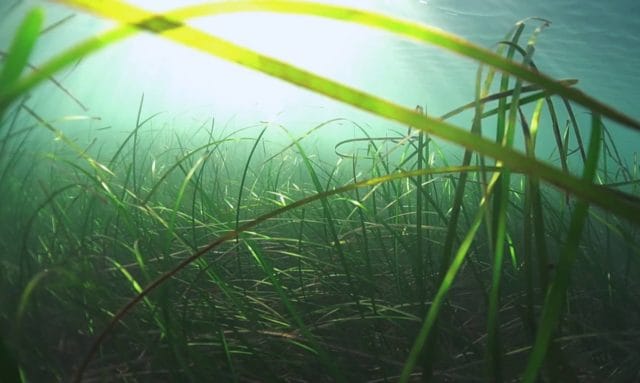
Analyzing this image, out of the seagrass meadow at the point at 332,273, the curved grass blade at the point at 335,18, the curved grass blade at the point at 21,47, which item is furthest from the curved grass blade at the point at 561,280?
the curved grass blade at the point at 21,47

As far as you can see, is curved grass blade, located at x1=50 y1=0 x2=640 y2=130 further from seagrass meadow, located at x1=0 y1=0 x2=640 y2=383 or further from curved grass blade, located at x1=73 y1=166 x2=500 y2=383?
curved grass blade, located at x1=73 y1=166 x2=500 y2=383

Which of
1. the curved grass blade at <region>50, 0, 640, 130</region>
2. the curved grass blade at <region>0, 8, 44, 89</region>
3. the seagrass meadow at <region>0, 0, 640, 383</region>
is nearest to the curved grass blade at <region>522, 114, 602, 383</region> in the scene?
the seagrass meadow at <region>0, 0, 640, 383</region>

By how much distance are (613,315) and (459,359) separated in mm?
564

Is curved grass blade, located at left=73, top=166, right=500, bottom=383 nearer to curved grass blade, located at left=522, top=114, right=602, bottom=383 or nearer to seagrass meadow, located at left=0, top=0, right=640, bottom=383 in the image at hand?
seagrass meadow, located at left=0, top=0, right=640, bottom=383

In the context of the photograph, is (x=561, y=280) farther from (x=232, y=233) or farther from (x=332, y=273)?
(x=332, y=273)

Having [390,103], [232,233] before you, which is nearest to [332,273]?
[232,233]

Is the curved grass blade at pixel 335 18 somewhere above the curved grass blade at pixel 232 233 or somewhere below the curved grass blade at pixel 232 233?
above

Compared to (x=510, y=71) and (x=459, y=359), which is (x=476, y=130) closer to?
(x=510, y=71)

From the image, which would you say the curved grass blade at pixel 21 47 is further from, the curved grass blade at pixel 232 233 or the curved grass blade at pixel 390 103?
the curved grass blade at pixel 232 233

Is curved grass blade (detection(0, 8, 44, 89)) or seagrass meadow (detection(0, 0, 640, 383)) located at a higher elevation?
curved grass blade (detection(0, 8, 44, 89))

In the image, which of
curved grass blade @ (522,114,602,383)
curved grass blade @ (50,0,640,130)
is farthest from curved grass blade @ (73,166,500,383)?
curved grass blade @ (50,0,640,130)

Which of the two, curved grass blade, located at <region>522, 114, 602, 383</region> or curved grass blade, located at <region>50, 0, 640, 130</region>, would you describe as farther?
curved grass blade, located at <region>522, 114, 602, 383</region>

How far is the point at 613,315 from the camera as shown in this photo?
123cm

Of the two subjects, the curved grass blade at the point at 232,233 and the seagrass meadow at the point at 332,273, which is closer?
the seagrass meadow at the point at 332,273
